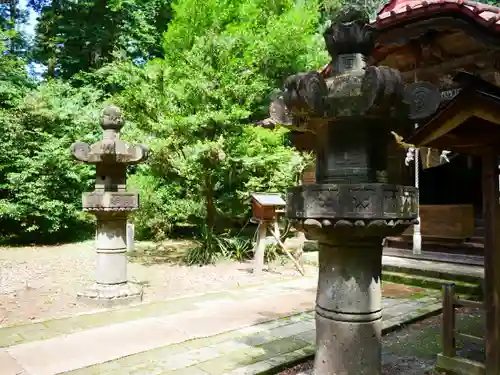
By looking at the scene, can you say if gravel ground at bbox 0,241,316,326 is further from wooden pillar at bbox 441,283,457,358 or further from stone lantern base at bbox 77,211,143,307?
wooden pillar at bbox 441,283,457,358

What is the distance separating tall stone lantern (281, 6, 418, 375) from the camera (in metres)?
2.69

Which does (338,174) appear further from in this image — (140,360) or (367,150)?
(140,360)

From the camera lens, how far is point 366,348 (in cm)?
287

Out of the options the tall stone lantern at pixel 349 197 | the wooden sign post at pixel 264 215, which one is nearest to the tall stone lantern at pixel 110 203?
the wooden sign post at pixel 264 215

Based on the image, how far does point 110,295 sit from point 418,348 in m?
4.49

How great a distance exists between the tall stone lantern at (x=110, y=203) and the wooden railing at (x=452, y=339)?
458cm

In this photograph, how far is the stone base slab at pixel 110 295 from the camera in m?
6.39

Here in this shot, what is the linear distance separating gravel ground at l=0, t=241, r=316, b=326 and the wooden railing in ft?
15.0

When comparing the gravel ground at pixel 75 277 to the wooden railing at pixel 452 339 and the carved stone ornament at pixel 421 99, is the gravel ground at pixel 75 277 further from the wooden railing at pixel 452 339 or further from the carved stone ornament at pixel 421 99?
the carved stone ornament at pixel 421 99

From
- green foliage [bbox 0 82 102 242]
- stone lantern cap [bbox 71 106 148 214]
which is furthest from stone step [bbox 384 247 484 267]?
green foliage [bbox 0 82 102 242]

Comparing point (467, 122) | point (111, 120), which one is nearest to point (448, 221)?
point (467, 122)

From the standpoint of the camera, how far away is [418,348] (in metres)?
4.61

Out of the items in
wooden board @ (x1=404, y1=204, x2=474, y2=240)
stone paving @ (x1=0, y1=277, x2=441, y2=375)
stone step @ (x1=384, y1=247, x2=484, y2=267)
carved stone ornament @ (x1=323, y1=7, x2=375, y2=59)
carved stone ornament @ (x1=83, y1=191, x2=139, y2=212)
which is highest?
carved stone ornament @ (x1=323, y1=7, x2=375, y2=59)

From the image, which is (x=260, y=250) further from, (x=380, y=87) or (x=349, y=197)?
(x=380, y=87)
